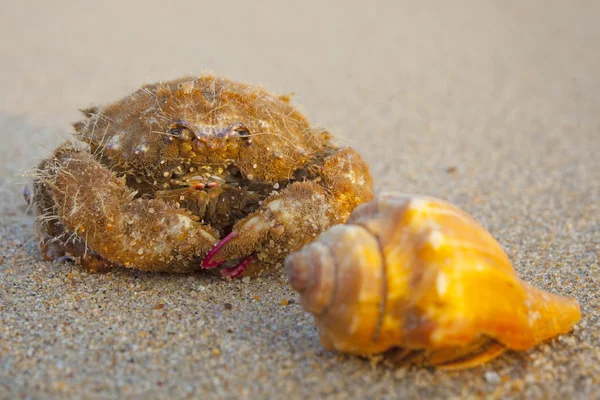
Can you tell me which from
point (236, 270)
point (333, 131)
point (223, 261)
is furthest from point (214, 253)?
point (333, 131)

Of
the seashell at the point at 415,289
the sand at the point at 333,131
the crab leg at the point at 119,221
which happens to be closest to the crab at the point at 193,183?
the crab leg at the point at 119,221

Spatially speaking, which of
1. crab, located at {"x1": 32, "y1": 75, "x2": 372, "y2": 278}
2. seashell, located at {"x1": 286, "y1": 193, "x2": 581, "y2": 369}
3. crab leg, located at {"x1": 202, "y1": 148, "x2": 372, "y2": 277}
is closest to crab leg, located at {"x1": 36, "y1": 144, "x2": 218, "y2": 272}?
crab, located at {"x1": 32, "y1": 75, "x2": 372, "y2": 278}

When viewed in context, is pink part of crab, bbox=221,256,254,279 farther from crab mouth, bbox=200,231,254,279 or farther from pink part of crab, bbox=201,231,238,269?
pink part of crab, bbox=201,231,238,269

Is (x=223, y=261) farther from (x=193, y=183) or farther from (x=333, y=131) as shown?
(x=333, y=131)

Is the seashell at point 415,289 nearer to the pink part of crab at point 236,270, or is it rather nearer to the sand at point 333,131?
the sand at point 333,131

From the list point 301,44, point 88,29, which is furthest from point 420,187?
point 88,29
